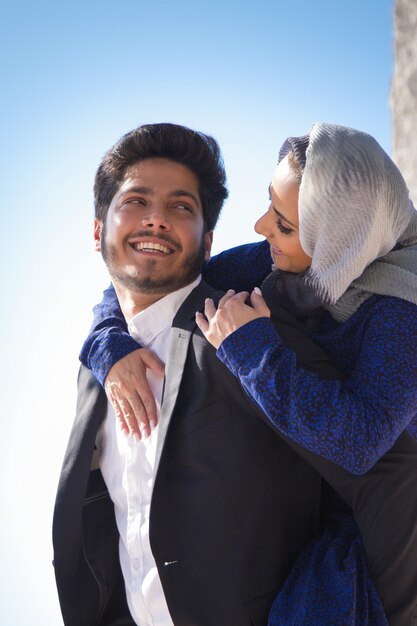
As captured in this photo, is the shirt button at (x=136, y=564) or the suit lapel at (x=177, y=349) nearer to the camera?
the suit lapel at (x=177, y=349)

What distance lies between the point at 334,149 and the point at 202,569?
112cm

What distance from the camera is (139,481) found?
2.06 m

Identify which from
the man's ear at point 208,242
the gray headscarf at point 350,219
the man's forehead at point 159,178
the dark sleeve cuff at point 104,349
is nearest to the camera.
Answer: the gray headscarf at point 350,219

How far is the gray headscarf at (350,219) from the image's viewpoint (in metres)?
1.77

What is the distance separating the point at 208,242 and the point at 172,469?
93 centimetres

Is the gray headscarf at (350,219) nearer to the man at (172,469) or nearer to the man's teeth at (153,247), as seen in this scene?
the man at (172,469)

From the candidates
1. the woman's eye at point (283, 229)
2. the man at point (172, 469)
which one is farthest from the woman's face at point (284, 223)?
the man at point (172, 469)

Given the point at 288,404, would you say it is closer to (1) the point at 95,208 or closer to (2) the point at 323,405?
(2) the point at 323,405

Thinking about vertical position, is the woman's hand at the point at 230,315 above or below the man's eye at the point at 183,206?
below

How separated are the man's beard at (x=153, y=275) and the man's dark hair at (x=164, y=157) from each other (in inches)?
8.4

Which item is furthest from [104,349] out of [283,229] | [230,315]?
[283,229]

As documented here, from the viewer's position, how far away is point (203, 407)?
6.38 feet

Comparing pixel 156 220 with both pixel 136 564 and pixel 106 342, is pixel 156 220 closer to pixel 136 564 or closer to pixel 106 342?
pixel 106 342

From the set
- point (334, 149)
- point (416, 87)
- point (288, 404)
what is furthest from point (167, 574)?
point (416, 87)
